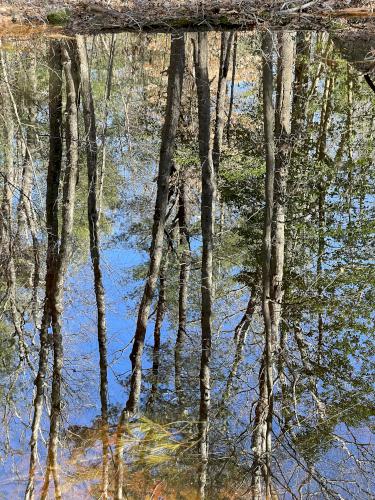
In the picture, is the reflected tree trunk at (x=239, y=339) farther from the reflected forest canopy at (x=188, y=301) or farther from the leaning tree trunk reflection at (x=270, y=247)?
the leaning tree trunk reflection at (x=270, y=247)

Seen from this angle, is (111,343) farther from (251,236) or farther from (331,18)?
(331,18)

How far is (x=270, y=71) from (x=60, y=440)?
3.16 metres

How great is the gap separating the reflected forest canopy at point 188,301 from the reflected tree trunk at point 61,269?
0.05 feet

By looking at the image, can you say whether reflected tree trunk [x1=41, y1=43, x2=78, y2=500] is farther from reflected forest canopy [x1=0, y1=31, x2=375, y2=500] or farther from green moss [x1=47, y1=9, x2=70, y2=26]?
green moss [x1=47, y1=9, x2=70, y2=26]

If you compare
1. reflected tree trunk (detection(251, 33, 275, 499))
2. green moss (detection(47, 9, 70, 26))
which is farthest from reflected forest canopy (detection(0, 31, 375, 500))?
green moss (detection(47, 9, 70, 26))

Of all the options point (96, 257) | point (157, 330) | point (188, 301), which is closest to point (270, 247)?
point (157, 330)

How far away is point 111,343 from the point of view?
548 centimetres

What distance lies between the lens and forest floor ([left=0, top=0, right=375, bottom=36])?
9.40m

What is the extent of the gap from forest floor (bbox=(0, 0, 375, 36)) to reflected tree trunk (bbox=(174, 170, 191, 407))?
2.94 m

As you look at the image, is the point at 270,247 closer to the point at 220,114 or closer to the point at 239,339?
the point at 239,339

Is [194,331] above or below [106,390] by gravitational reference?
above

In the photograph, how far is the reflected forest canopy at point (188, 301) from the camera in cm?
413

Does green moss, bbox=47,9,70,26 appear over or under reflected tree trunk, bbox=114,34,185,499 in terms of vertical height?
over

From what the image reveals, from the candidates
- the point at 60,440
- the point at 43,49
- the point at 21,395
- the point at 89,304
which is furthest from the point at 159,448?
the point at 43,49
